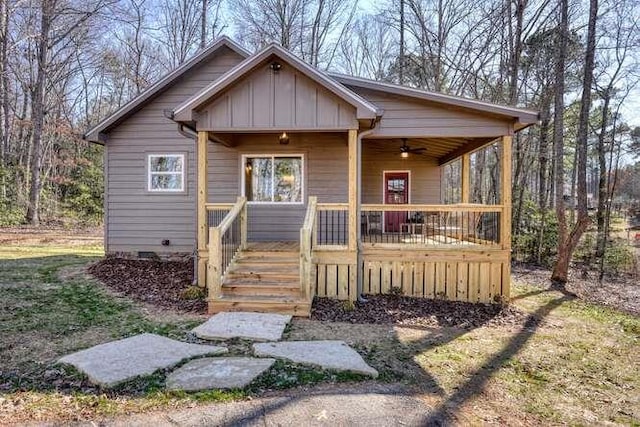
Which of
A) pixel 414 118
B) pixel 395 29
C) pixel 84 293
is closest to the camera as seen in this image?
pixel 84 293

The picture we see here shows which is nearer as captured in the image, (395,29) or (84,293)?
(84,293)

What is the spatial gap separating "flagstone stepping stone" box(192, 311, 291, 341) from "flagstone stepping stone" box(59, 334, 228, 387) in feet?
1.52

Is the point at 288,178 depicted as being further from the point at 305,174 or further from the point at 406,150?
the point at 406,150

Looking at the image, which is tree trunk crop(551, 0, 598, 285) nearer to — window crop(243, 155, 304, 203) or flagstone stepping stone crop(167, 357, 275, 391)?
window crop(243, 155, 304, 203)

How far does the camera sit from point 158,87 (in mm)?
10211

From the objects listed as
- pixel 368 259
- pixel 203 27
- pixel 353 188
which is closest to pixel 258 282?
pixel 368 259

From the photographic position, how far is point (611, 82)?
15.3 metres

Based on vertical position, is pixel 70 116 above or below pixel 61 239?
above

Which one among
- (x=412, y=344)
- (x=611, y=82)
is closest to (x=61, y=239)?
(x=412, y=344)

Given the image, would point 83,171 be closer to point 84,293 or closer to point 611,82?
point 84,293

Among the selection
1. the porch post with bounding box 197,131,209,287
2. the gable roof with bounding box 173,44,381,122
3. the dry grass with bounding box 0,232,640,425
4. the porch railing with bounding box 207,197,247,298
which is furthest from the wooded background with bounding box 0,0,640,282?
the porch post with bounding box 197,131,209,287

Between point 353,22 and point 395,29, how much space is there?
13.2 feet

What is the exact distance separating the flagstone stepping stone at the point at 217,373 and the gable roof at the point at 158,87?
308 inches

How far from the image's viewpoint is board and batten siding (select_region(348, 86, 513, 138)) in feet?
26.3
